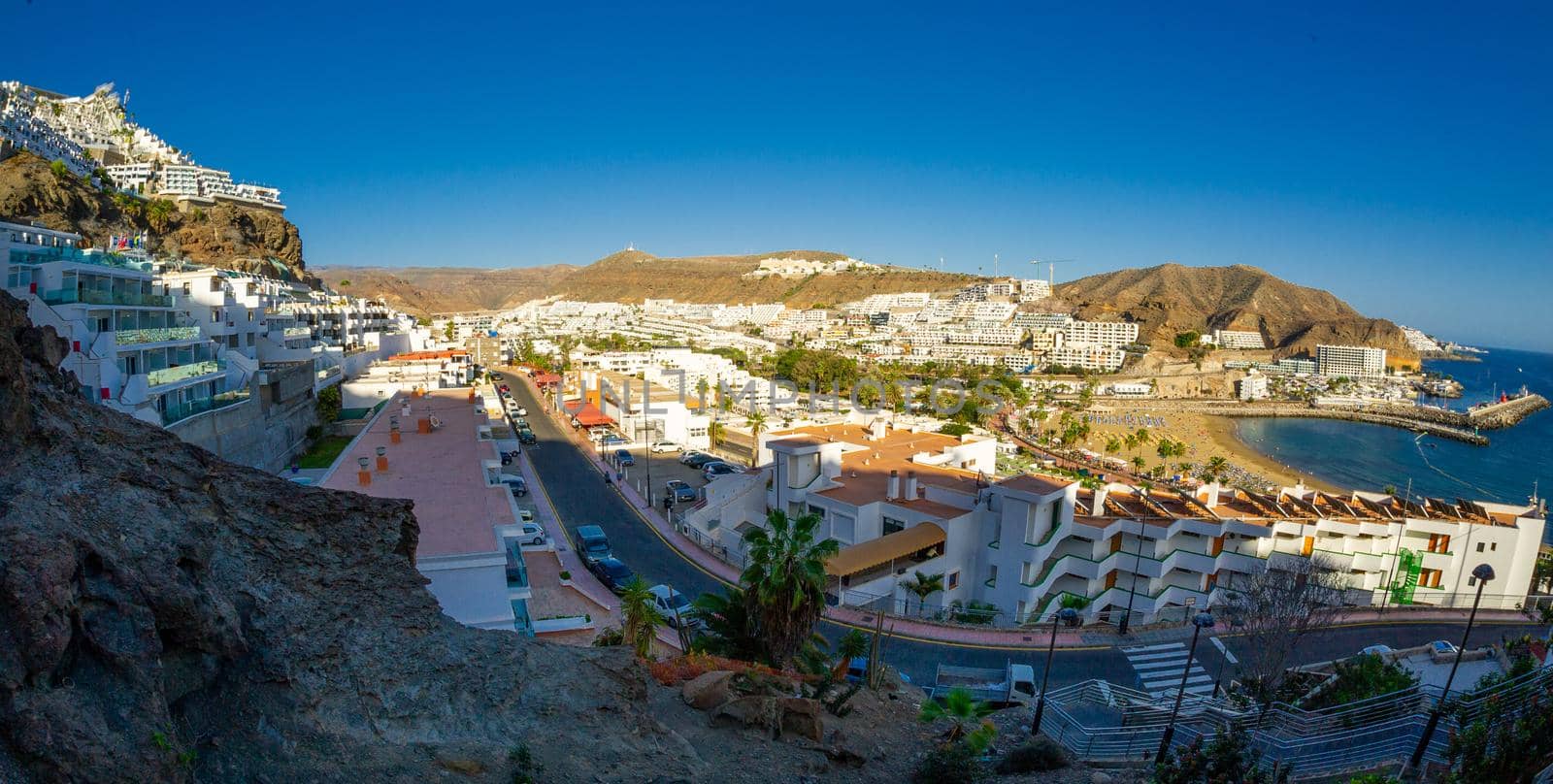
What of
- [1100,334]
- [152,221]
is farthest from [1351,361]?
[152,221]

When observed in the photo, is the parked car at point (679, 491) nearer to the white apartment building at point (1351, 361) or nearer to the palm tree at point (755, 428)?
the palm tree at point (755, 428)

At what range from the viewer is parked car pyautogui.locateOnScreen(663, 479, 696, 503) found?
33.3 meters

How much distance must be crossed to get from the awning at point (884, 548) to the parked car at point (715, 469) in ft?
51.3

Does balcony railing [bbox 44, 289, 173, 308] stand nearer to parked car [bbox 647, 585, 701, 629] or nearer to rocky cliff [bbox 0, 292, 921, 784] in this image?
parked car [bbox 647, 585, 701, 629]

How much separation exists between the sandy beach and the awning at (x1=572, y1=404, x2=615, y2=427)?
40.9m

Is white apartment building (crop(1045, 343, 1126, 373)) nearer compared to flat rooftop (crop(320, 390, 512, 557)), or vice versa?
flat rooftop (crop(320, 390, 512, 557))

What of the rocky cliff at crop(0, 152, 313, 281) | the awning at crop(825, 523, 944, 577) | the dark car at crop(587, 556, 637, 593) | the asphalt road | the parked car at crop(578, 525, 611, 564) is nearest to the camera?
the asphalt road

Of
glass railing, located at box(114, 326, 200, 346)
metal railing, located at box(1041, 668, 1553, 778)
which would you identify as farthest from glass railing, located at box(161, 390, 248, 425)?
metal railing, located at box(1041, 668, 1553, 778)

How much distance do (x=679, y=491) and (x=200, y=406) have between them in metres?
17.4

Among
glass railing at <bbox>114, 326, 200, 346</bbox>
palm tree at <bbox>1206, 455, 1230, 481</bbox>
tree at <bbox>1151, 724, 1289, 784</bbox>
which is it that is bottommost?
palm tree at <bbox>1206, 455, 1230, 481</bbox>

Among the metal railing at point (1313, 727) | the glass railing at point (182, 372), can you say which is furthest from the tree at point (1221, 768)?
the glass railing at point (182, 372)

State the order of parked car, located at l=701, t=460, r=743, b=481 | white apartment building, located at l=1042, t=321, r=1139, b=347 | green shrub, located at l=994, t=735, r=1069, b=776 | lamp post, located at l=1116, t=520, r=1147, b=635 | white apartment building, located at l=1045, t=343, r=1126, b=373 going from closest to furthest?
green shrub, located at l=994, t=735, r=1069, b=776 < lamp post, located at l=1116, t=520, r=1147, b=635 < parked car, located at l=701, t=460, r=743, b=481 < white apartment building, located at l=1045, t=343, r=1126, b=373 < white apartment building, located at l=1042, t=321, r=1139, b=347

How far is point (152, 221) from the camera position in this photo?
65000 mm

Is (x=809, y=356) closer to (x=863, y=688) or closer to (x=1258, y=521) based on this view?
(x=1258, y=521)
